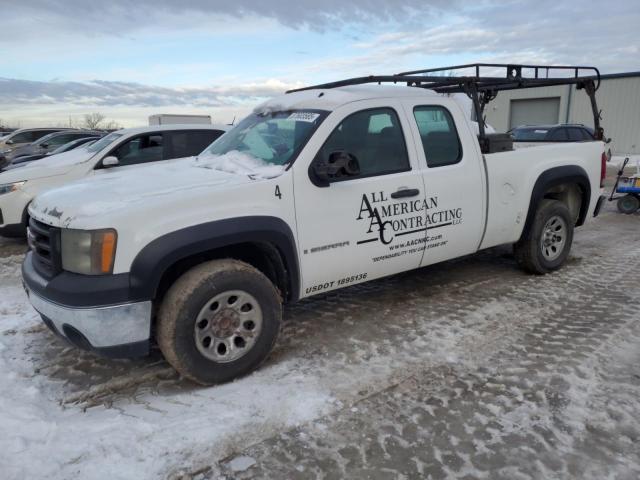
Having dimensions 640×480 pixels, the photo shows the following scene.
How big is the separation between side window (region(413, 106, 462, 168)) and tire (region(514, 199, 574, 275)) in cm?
150

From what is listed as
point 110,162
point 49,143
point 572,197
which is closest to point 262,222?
point 572,197

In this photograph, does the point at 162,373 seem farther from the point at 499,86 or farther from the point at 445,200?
the point at 499,86

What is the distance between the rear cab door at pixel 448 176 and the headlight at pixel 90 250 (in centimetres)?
255

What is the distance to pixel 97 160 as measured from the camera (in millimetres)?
7574

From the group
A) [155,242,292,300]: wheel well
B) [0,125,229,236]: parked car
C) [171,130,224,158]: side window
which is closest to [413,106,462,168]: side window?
[155,242,292,300]: wheel well

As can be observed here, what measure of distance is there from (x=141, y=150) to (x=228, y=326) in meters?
5.19

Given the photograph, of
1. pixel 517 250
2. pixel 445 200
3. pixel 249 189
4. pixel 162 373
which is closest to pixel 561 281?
pixel 517 250

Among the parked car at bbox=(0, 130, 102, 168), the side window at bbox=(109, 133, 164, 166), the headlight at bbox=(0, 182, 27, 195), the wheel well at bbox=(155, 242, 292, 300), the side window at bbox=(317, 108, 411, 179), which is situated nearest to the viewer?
the wheel well at bbox=(155, 242, 292, 300)

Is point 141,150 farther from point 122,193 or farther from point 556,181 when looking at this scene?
point 556,181

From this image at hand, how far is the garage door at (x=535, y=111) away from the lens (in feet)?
107

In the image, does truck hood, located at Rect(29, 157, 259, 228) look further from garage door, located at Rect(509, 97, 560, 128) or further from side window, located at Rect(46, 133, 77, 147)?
garage door, located at Rect(509, 97, 560, 128)

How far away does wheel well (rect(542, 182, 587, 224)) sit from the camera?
20.0ft

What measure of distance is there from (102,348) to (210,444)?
90cm

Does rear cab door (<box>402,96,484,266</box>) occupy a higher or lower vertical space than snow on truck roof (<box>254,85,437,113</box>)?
lower
